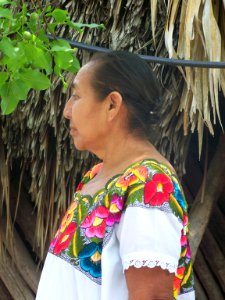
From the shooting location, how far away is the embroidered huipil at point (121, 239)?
1.56 m

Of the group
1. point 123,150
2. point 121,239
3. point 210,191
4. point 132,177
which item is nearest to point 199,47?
point 210,191

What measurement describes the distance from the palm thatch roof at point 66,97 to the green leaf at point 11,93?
109cm

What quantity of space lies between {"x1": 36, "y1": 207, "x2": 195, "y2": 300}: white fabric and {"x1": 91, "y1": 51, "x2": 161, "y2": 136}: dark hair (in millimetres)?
272

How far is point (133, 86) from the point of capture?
176 centimetres

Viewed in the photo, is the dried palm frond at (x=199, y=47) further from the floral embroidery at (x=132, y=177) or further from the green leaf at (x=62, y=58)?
the floral embroidery at (x=132, y=177)

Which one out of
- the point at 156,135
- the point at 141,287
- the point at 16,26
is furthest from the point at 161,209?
the point at 16,26

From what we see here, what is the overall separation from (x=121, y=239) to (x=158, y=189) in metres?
0.14

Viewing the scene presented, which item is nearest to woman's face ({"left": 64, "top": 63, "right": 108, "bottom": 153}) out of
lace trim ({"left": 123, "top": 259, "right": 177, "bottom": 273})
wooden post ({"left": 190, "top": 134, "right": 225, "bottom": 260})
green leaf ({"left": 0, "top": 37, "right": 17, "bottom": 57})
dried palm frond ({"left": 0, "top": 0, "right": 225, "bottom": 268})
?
green leaf ({"left": 0, "top": 37, "right": 17, "bottom": 57})

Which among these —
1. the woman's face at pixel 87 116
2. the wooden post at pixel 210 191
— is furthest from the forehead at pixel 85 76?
the wooden post at pixel 210 191

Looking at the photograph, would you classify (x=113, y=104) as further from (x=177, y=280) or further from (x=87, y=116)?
(x=177, y=280)

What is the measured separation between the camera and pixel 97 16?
3445mm

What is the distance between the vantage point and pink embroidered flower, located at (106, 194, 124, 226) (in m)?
1.62

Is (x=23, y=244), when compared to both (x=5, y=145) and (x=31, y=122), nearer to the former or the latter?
(x=5, y=145)

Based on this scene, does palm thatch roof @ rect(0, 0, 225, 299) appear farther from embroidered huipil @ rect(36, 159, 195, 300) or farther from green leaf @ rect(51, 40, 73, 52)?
embroidered huipil @ rect(36, 159, 195, 300)
